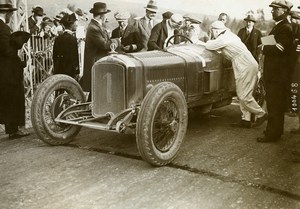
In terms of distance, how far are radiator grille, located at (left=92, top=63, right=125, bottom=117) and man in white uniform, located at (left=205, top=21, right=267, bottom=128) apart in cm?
178

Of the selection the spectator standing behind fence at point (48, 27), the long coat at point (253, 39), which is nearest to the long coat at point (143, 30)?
the long coat at point (253, 39)

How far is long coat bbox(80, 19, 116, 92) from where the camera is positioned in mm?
5961

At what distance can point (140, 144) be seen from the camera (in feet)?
12.7

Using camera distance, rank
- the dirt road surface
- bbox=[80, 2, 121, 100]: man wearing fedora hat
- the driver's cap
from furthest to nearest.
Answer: the driver's cap, bbox=[80, 2, 121, 100]: man wearing fedora hat, the dirt road surface

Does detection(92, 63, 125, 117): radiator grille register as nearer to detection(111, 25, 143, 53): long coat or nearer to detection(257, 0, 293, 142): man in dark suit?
detection(257, 0, 293, 142): man in dark suit

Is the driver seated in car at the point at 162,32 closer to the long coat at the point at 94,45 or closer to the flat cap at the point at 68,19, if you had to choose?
the long coat at the point at 94,45

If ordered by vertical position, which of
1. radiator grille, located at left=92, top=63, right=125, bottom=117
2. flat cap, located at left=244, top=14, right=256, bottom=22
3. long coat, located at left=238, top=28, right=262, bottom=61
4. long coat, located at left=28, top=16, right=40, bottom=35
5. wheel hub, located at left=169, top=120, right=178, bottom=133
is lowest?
wheel hub, located at left=169, top=120, right=178, bottom=133

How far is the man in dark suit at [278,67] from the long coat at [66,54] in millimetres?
3027

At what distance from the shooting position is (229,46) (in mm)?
5742

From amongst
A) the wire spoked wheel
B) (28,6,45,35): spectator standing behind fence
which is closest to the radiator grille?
the wire spoked wheel

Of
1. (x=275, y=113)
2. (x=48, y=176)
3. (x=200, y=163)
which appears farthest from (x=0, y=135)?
(x=275, y=113)

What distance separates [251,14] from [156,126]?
431cm

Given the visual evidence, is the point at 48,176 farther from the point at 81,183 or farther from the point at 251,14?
the point at 251,14

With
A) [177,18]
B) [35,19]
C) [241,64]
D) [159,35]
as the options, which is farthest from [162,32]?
[35,19]
